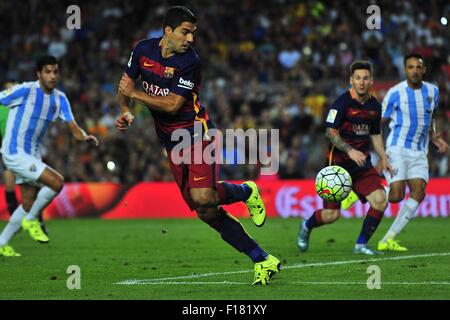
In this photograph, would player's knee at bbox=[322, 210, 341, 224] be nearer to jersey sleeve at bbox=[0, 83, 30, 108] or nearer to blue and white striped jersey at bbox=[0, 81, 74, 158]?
blue and white striped jersey at bbox=[0, 81, 74, 158]

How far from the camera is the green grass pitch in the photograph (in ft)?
26.4

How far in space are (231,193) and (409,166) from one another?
4569 mm

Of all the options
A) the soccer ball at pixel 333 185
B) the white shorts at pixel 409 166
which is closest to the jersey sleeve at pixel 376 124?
the white shorts at pixel 409 166

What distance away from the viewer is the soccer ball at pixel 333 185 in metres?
10.9

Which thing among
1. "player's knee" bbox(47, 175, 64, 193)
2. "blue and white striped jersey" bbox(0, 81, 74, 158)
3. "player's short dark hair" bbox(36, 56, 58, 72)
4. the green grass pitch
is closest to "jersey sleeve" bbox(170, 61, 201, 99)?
the green grass pitch

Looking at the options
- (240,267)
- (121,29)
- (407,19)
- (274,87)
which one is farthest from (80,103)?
(240,267)

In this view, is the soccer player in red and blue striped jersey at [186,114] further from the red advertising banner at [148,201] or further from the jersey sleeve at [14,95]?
the red advertising banner at [148,201]

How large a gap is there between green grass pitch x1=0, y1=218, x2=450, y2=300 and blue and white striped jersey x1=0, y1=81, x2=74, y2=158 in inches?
59.7

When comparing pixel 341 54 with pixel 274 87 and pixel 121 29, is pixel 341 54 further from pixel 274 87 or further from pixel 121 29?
pixel 121 29

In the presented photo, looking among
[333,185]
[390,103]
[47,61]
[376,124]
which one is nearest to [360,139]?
[376,124]

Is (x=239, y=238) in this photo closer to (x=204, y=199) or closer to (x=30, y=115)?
(x=204, y=199)

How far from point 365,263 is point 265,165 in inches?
434

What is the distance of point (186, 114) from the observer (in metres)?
8.91

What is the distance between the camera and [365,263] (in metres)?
10.4
